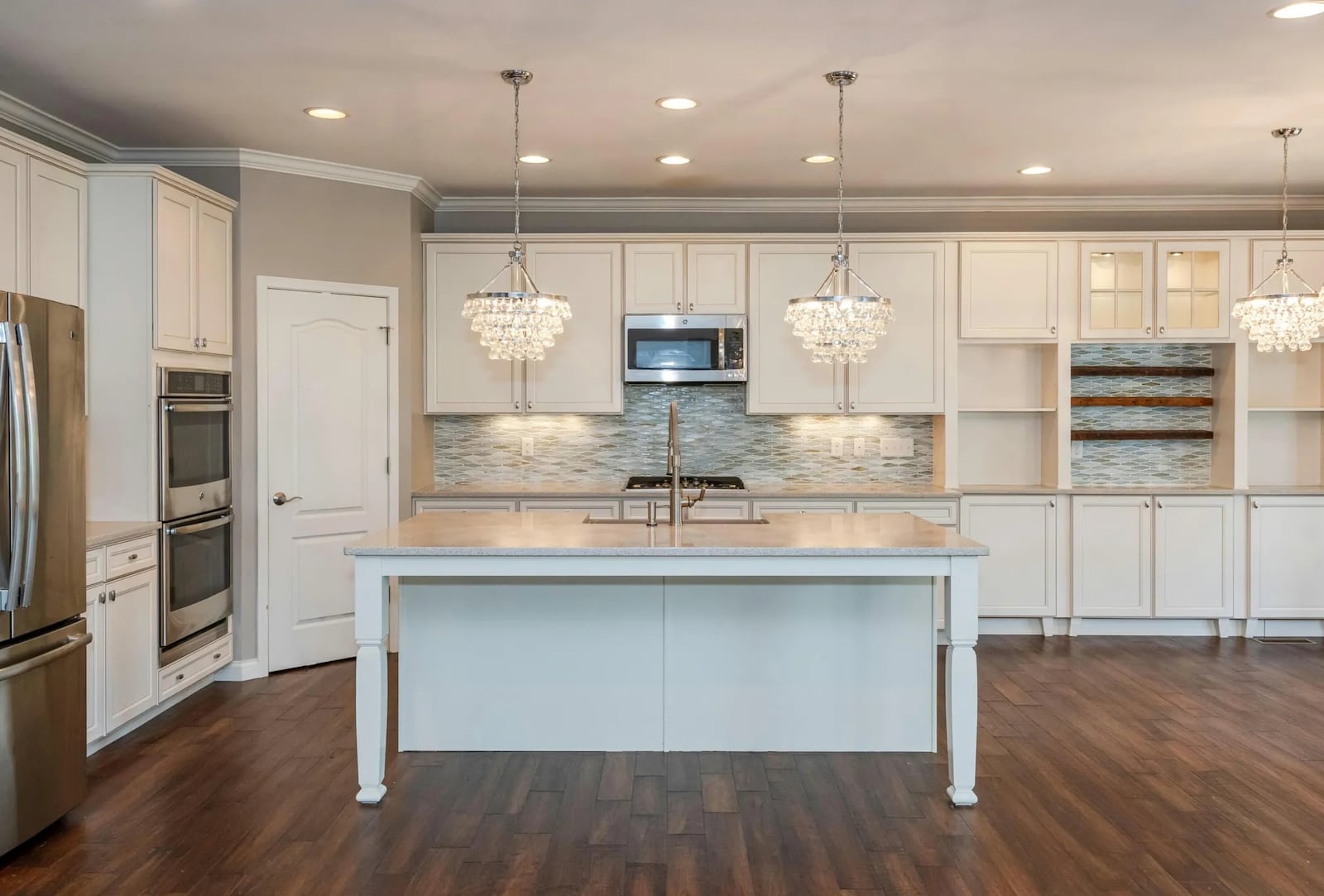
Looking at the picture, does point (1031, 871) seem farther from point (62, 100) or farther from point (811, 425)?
point (62, 100)

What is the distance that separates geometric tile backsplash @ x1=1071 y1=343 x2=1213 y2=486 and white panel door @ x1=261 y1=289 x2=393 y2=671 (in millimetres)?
4213

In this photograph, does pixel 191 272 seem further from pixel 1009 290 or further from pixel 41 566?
pixel 1009 290

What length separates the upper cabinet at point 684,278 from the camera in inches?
231

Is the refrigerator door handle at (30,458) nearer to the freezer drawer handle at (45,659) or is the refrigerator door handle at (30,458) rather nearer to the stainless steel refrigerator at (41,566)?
the stainless steel refrigerator at (41,566)

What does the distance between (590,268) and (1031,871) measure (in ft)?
13.3

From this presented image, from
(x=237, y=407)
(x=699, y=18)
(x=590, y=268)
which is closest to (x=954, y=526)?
(x=590, y=268)

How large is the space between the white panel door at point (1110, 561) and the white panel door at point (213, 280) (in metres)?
4.74

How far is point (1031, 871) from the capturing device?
2852 mm

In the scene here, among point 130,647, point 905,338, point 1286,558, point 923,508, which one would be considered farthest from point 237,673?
point 1286,558

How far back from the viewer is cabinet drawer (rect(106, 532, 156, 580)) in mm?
3863

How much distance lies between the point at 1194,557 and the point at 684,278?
340cm

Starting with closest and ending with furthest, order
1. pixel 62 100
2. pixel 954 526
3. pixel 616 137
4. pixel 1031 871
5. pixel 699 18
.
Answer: pixel 1031 871 → pixel 699 18 → pixel 62 100 → pixel 616 137 → pixel 954 526

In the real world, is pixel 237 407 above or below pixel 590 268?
below

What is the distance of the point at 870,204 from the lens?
6137 millimetres
